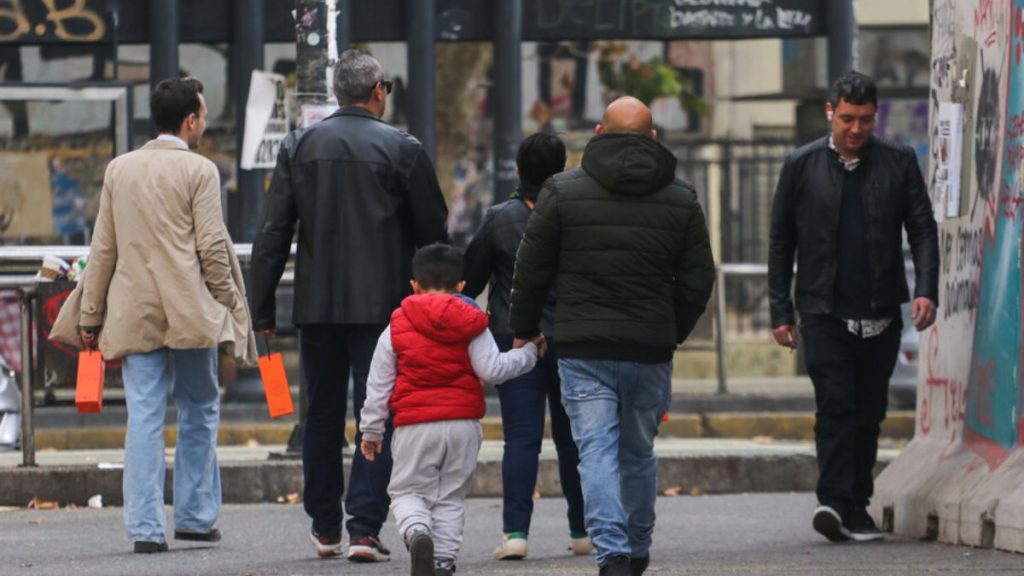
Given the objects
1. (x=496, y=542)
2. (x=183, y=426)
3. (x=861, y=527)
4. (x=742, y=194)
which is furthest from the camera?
(x=742, y=194)

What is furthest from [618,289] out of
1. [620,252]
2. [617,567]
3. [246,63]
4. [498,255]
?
[246,63]

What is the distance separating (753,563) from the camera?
29.5ft

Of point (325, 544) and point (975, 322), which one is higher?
point (975, 322)

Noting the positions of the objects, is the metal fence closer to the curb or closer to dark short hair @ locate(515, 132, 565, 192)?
the curb

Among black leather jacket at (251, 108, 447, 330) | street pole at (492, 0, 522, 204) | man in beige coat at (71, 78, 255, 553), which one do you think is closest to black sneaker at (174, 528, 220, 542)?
man in beige coat at (71, 78, 255, 553)

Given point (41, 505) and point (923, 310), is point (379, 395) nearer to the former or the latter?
point (923, 310)

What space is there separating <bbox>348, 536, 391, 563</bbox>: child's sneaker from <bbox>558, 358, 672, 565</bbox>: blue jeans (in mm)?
1281

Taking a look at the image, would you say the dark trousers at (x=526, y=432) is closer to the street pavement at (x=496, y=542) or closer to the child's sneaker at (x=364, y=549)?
the street pavement at (x=496, y=542)

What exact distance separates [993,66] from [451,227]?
13.5 m

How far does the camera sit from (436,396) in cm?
804

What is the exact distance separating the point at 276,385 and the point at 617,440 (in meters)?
2.09

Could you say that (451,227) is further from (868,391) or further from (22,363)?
(868,391)

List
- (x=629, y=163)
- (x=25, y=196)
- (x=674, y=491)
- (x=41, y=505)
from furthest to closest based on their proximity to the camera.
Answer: (x=25, y=196)
(x=674, y=491)
(x=41, y=505)
(x=629, y=163)

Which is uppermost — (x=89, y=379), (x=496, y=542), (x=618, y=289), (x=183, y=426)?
(x=618, y=289)
